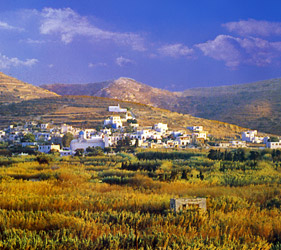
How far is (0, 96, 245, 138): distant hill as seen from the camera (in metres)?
63.5

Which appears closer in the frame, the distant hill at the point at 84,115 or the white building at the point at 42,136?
the white building at the point at 42,136

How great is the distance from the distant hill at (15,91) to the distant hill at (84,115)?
969cm

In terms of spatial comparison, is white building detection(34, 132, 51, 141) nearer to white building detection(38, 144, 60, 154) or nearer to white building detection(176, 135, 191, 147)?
white building detection(38, 144, 60, 154)

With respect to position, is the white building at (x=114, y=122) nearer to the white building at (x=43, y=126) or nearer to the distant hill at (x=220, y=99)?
the white building at (x=43, y=126)

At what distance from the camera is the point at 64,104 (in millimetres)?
75625

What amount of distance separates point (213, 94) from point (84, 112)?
2805 inches

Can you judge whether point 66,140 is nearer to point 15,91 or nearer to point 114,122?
point 114,122

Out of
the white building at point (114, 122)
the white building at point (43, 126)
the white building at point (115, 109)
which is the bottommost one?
the white building at point (43, 126)

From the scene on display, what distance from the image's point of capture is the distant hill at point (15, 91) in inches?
3246

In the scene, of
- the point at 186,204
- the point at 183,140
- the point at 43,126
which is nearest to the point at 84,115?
the point at 43,126

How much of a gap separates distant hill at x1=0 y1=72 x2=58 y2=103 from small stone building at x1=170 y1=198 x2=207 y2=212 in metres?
78.2

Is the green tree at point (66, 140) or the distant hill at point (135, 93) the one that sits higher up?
the distant hill at point (135, 93)

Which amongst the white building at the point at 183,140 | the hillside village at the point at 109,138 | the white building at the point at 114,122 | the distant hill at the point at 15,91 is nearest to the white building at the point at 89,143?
the hillside village at the point at 109,138

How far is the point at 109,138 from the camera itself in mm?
46500
